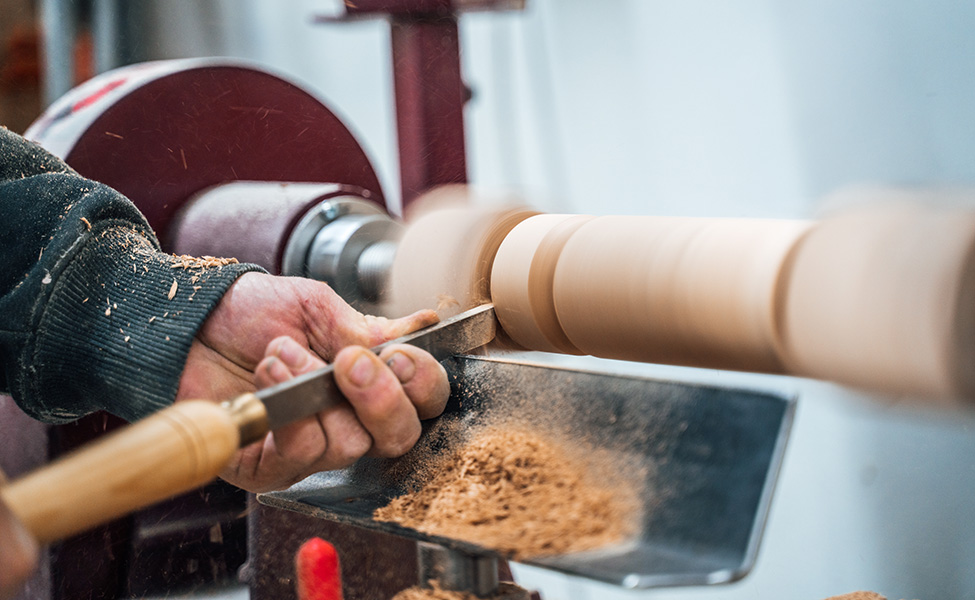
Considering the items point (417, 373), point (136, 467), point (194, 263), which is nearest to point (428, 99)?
point (194, 263)

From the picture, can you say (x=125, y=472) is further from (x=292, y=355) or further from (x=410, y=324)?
(x=410, y=324)

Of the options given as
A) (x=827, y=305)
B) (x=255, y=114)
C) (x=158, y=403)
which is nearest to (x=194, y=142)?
(x=255, y=114)

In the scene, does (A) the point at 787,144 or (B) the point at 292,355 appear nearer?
(B) the point at 292,355

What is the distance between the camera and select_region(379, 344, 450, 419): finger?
72cm

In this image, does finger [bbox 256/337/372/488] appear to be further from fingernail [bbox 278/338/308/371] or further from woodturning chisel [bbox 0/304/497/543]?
woodturning chisel [bbox 0/304/497/543]

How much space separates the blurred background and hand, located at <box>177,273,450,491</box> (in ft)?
0.93

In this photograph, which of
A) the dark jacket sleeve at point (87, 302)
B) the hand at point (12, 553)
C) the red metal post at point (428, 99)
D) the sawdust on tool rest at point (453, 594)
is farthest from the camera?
→ the red metal post at point (428, 99)

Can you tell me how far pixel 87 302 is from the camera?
0.85m

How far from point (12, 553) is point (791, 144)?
1060 mm

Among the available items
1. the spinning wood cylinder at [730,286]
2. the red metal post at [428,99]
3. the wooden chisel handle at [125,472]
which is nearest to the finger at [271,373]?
the wooden chisel handle at [125,472]

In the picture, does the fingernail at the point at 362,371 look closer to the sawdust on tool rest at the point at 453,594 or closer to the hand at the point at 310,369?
the hand at the point at 310,369

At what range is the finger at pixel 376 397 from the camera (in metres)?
0.67

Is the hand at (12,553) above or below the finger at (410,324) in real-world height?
below

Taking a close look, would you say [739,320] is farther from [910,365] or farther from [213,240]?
[213,240]
